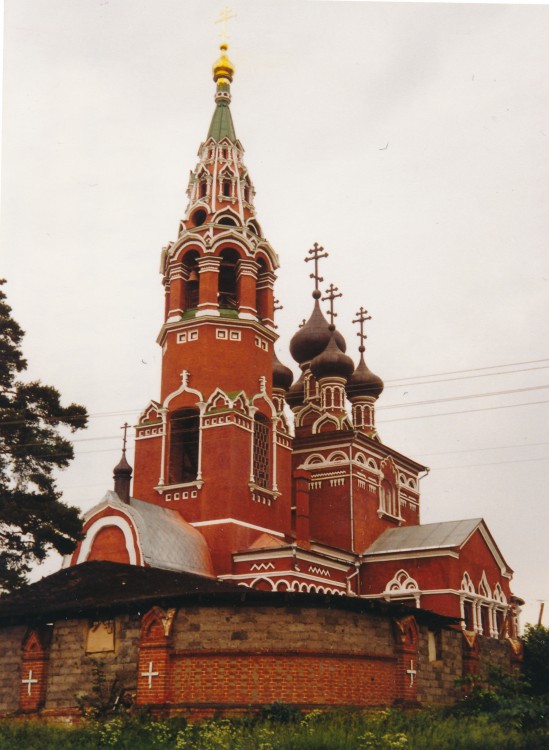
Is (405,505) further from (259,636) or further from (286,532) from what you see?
(259,636)

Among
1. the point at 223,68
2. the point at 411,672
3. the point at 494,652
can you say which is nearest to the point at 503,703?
the point at 411,672

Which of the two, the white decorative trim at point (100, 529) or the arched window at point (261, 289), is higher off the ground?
the arched window at point (261, 289)

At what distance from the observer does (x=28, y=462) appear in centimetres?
1695

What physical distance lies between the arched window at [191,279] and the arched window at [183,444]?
124 inches

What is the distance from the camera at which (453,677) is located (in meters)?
18.0

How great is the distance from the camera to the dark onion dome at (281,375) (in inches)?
1254

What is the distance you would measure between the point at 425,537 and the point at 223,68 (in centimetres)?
1430

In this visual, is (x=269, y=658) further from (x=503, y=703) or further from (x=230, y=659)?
(x=503, y=703)

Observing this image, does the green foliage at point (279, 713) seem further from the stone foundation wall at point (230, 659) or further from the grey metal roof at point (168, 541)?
the grey metal roof at point (168, 541)

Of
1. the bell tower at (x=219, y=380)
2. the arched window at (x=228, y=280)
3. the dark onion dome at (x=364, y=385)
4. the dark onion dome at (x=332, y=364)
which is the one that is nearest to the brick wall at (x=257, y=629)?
the bell tower at (x=219, y=380)

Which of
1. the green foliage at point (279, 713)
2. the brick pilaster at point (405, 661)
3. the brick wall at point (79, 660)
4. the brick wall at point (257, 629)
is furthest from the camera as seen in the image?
the brick pilaster at point (405, 661)

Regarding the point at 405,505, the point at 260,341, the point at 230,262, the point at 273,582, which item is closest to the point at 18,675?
the point at 273,582

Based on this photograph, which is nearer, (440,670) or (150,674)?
(150,674)

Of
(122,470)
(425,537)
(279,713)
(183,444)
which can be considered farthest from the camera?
(425,537)
